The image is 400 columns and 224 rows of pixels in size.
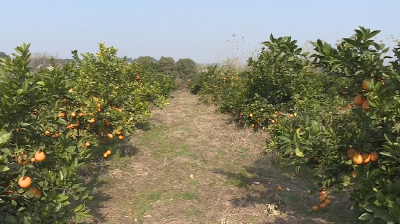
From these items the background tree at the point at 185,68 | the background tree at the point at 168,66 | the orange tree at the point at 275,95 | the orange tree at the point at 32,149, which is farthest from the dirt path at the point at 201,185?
the background tree at the point at 185,68

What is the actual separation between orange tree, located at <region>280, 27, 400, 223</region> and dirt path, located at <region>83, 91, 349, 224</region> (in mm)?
2089

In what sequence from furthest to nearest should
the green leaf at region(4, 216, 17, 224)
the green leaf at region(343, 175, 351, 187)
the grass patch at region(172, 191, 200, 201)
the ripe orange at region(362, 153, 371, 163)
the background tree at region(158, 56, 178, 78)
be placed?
1. the background tree at region(158, 56, 178, 78)
2. the grass patch at region(172, 191, 200, 201)
3. the green leaf at region(4, 216, 17, 224)
4. the green leaf at region(343, 175, 351, 187)
5. the ripe orange at region(362, 153, 371, 163)

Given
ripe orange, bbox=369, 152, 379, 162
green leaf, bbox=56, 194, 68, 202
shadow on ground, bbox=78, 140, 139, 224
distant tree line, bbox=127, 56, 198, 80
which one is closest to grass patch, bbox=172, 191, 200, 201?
shadow on ground, bbox=78, 140, 139, 224

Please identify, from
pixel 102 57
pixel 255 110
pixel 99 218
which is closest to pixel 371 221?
pixel 99 218

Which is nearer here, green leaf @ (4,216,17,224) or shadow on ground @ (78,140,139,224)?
green leaf @ (4,216,17,224)

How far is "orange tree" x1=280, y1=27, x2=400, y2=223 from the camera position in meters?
2.01

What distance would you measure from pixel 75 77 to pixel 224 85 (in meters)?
7.56

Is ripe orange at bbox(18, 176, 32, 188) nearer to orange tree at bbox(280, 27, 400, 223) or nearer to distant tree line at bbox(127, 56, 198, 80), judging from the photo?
orange tree at bbox(280, 27, 400, 223)

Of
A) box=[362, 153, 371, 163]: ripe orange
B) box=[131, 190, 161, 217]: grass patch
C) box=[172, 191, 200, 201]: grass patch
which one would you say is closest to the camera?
box=[362, 153, 371, 163]: ripe orange

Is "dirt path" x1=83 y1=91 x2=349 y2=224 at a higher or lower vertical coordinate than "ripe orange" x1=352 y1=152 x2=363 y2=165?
lower

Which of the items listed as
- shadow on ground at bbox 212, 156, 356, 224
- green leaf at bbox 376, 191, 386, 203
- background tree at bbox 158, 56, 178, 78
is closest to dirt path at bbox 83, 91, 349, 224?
shadow on ground at bbox 212, 156, 356, 224

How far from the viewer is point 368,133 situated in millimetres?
2273

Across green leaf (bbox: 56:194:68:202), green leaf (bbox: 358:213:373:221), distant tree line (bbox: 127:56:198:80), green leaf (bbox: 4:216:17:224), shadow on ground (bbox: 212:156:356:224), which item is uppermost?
distant tree line (bbox: 127:56:198:80)

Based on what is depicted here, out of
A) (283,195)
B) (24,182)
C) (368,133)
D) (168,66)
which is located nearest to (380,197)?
(368,133)
